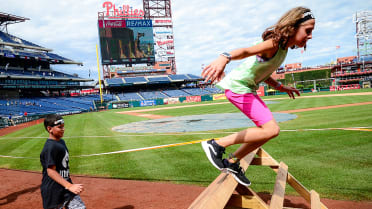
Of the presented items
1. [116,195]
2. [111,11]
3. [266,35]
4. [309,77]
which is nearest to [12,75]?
[111,11]

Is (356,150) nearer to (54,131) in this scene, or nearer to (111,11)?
(54,131)

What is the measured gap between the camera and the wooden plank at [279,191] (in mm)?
2209

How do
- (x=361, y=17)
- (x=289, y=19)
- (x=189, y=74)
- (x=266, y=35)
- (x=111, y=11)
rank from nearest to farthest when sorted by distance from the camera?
(x=289, y=19), (x=266, y=35), (x=111, y=11), (x=361, y=17), (x=189, y=74)

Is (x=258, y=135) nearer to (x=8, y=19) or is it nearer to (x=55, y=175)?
(x=55, y=175)

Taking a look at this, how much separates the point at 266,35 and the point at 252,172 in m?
3.30

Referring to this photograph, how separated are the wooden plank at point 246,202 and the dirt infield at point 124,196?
58.8 inches

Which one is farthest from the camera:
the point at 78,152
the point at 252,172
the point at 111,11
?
the point at 111,11

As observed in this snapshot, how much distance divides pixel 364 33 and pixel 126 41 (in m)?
67.1

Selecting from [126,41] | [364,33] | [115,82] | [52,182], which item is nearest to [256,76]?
[52,182]

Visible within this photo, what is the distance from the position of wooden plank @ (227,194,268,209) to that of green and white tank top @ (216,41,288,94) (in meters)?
1.07

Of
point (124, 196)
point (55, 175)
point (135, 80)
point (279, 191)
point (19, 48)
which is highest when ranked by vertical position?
point (19, 48)

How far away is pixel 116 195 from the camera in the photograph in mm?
4262

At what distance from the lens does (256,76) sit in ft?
8.24

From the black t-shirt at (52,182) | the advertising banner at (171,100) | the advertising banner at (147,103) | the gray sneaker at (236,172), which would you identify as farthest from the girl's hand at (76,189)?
the advertising banner at (171,100)
